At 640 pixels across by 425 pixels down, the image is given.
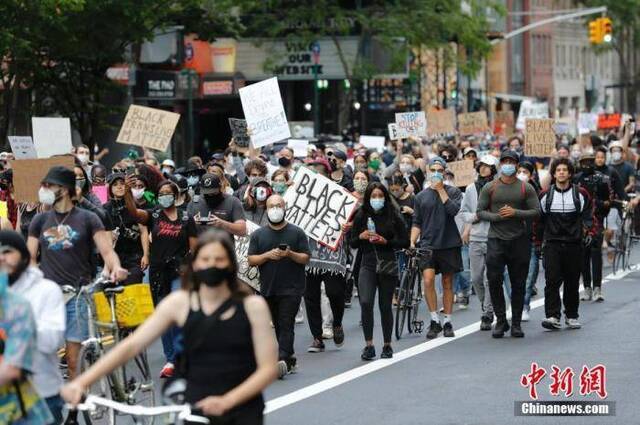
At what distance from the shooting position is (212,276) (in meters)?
7.52

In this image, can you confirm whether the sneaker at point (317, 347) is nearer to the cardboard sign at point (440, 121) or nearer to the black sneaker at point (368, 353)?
the black sneaker at point (368, 353)

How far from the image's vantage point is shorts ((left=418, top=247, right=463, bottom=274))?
57.3ft

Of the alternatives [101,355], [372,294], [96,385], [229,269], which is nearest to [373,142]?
[372,294]

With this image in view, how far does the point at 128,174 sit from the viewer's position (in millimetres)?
16953

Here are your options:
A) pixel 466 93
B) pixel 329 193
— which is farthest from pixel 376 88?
pixel 329 193

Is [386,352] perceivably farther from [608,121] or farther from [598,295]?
[608,121]

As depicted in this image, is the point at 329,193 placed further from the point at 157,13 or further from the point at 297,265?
the point at 157,13

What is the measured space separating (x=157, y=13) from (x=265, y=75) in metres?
24.8

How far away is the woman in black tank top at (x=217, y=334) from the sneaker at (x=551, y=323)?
10.3m

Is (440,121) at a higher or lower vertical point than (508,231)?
higher

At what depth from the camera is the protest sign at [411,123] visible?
2966 centimetres

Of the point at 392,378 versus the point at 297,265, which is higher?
the point at 297,265

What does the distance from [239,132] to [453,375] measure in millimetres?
9886

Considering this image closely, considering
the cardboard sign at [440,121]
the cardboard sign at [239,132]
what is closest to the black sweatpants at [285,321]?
the cardboard sign at [239,132]
